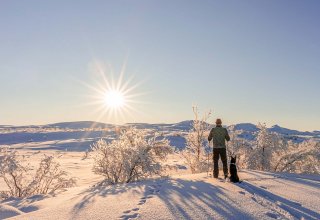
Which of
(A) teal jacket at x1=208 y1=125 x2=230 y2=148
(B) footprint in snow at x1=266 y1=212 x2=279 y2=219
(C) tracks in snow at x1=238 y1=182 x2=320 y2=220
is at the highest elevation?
(A) teal jacket at x1=208 y1=125 x2=230 y2=148

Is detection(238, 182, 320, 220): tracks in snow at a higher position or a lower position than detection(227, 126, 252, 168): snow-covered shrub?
lower

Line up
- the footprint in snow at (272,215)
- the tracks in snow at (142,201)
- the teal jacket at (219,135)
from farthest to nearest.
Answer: the teal jacket at (219,135), the tracks in snow at (142,201), the footprint in snow at (272,215)

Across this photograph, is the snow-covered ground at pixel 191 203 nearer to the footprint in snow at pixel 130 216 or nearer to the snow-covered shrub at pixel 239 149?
the footprint in snow at pixel 130 216

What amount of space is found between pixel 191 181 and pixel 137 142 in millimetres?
4919

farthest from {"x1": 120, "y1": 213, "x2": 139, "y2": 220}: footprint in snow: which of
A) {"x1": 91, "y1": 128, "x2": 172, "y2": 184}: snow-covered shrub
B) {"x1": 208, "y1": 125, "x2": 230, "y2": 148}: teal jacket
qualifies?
{"x1": 91, "y1": 128, "x2": 172, "y2": 184}: snow-covered shrub

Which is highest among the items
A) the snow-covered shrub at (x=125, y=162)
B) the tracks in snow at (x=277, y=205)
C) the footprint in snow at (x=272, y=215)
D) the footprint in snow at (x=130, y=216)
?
the snow-covered shrub at (x=125, y=162)

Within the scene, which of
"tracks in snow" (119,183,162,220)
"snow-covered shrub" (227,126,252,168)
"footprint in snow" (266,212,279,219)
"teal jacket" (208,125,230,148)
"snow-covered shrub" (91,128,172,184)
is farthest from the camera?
"snow-covered shrub" (227,126,252,168)

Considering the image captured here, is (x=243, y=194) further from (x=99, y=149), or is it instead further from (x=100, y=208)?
(x=99, y=149)

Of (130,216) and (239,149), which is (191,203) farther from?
(239,149)

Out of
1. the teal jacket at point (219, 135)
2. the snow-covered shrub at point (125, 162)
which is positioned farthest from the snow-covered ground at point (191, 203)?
the snow-covered shrub at point (125, 162)

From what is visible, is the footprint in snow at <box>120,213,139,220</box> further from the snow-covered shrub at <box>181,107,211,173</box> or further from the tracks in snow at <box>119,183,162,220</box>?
the snow-covered shrub at <box>181,107,211,173</box>

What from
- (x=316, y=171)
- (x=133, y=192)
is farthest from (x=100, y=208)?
(x=316, y=171)

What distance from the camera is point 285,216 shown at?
7266mm

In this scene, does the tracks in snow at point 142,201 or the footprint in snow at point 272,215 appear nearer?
the footprint in snow at point 272,215
